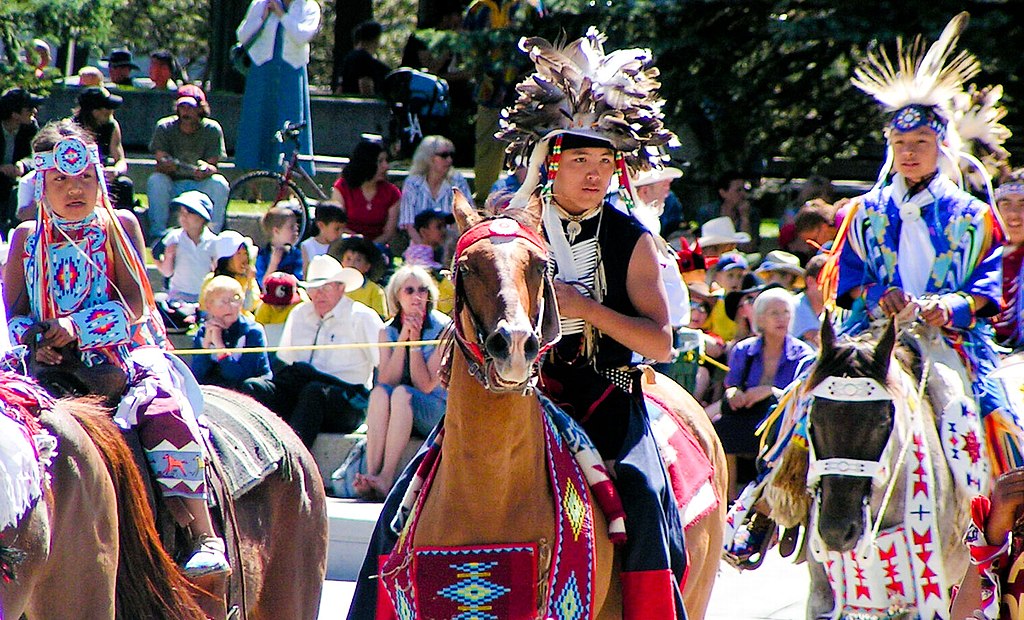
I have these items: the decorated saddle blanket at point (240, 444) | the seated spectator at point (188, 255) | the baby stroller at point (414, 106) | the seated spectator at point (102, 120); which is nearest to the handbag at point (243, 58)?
the baby stroller at point (414, 106)

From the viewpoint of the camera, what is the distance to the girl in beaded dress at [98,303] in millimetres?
5902

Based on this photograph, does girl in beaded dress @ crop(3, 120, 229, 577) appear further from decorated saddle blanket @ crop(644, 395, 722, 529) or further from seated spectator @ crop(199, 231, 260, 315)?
seated spectator @ crop(199, 231, 260, 315)

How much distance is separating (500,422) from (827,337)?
217 cm

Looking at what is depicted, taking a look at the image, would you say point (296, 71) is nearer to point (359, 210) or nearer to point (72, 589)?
point (359, 210)

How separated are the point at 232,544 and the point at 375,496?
12.5 feet

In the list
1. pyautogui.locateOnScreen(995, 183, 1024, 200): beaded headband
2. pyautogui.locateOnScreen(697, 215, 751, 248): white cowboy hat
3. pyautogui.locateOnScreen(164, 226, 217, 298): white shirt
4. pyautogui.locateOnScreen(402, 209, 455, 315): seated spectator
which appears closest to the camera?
pyautogui.locateOnScreen(995, 183, 1024, 200): beaded headband

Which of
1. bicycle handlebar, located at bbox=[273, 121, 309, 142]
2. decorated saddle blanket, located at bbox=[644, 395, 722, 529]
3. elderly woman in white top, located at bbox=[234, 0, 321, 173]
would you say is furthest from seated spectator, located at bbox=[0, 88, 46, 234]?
decorated saddle blanket, located at bbox=[644, 395, 722, 529]

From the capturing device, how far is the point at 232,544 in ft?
20.6

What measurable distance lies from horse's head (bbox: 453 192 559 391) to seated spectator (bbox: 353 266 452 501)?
18.1 ft

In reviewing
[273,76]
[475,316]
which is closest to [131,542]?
[475,316]

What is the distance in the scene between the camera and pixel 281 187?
47.6 feet

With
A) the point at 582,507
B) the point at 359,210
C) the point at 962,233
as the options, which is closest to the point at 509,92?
the point at 359,210

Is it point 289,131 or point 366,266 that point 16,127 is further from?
point 366,266

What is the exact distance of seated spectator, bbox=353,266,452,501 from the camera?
991cm
